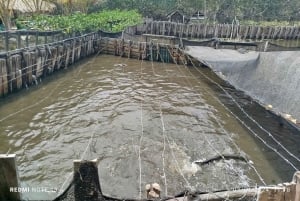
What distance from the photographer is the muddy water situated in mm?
7906

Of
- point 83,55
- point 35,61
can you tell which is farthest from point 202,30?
point 35,61

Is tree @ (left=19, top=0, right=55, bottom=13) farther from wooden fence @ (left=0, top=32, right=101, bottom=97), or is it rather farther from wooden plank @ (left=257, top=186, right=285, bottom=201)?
wooden plank @ (left=257, top=186, right=285, bottom=201)

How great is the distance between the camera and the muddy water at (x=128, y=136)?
7.91 metres

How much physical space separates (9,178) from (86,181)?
57.1 inches

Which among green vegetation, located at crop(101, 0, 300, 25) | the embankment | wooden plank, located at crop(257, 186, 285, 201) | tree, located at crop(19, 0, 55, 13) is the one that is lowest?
wooden plank, located at crop(257, 186, 285, 201)

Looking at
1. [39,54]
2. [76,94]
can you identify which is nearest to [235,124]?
[76,94]

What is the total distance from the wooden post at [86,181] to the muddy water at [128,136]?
1.54 metres

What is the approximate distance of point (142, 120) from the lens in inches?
448

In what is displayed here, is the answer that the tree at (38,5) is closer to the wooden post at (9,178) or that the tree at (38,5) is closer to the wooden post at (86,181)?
the wooden post at (9,178)

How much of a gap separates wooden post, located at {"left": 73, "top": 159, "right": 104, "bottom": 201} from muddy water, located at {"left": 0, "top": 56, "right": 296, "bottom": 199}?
60.5 inches

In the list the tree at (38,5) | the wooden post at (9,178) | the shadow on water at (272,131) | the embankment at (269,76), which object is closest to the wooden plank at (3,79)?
the wooden post at (9,178)

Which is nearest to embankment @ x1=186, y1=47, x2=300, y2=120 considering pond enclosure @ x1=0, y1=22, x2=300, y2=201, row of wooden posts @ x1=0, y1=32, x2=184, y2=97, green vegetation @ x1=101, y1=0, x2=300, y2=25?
pond enclosure @ x1=0, y1=22, x2=300, y2=201

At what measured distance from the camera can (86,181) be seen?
219 inches

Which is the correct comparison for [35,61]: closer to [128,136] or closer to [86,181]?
[128,136]
